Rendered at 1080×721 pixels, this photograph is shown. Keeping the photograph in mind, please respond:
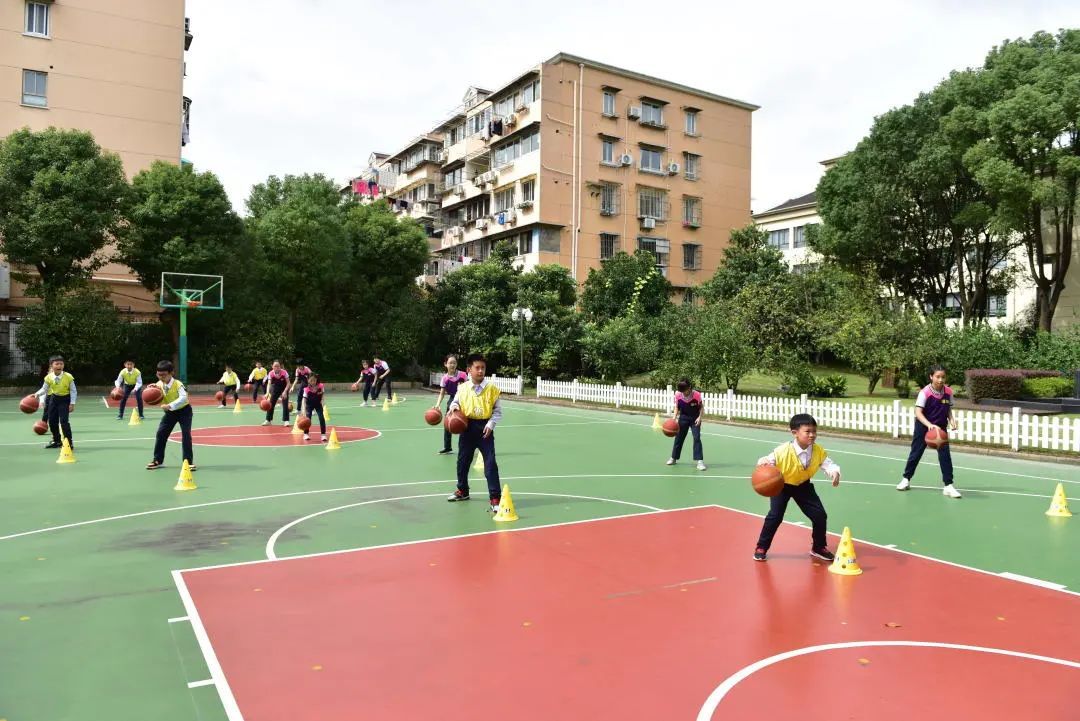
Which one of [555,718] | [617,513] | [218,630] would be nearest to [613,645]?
[555,718]

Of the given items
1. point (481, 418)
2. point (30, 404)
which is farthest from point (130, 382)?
point (481, 418)

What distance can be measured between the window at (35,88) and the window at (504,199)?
2397cm

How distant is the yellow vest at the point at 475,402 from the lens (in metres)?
9.54

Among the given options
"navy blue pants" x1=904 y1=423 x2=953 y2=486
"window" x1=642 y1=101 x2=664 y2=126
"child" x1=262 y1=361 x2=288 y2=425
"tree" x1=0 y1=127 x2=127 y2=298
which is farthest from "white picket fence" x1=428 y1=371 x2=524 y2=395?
"navy blue pants" x1=904 y1=423 x2=953 y2=486

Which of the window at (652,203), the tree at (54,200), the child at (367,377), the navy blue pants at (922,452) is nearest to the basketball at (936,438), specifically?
the navy blue pants at (922,452)

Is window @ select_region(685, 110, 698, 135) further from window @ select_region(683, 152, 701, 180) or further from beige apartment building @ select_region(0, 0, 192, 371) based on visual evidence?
beige apartment building @ select_region(0, 0, 192, 371)

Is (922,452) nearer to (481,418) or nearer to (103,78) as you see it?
(481,418)

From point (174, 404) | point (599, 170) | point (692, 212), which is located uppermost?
point (599, 170)

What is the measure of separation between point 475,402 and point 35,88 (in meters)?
35.3

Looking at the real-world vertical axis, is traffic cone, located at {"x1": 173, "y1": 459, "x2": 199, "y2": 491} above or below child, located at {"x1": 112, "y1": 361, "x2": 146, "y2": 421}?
below

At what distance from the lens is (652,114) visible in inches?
1884

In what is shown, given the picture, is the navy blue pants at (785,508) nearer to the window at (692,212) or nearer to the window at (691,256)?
the window at (691,256)

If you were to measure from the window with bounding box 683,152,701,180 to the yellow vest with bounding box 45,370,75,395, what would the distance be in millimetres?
41001

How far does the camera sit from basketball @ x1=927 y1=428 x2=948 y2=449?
34.0 feet
